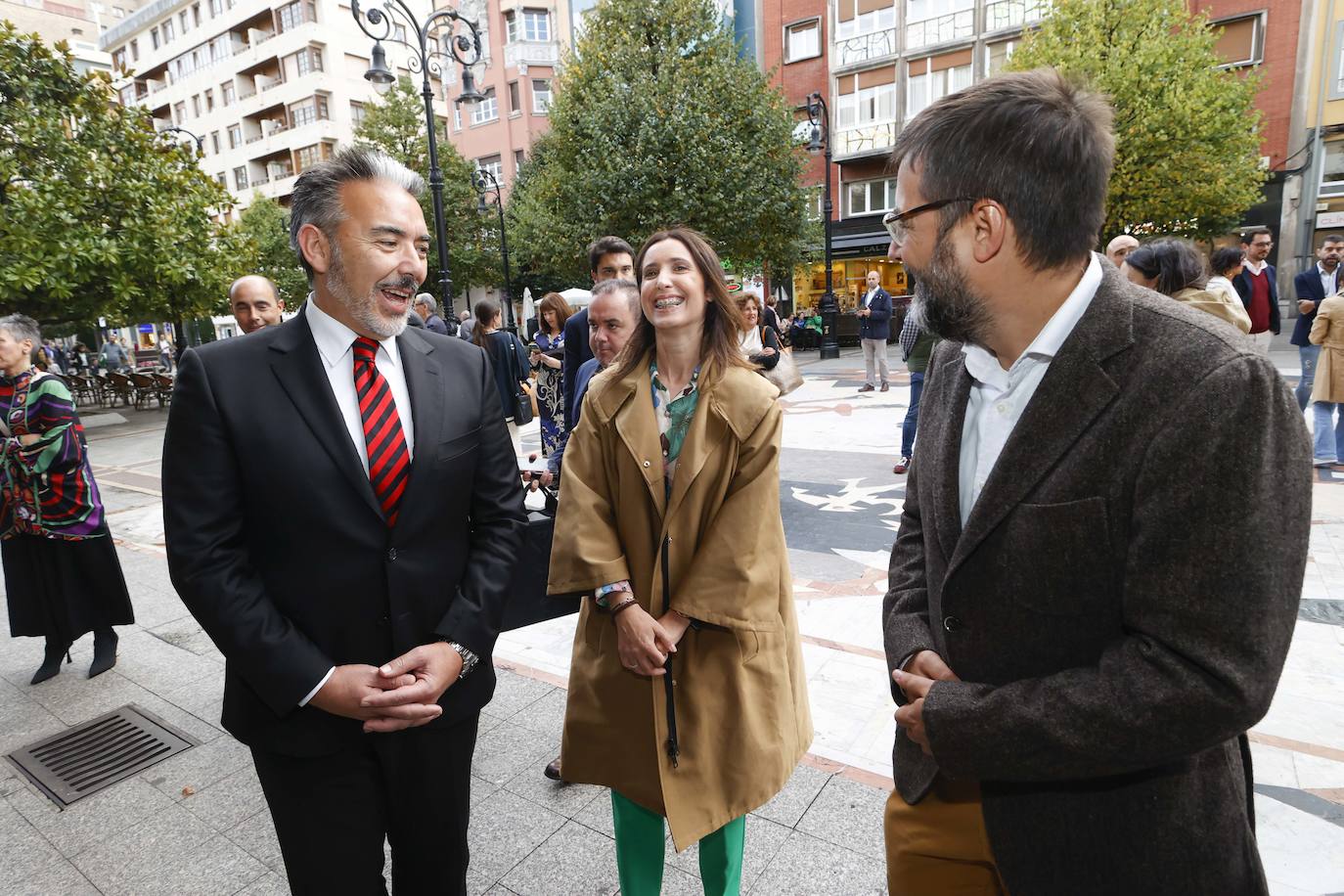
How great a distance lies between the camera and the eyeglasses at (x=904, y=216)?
1.26 metres

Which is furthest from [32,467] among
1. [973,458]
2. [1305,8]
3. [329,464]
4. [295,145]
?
[295,145]

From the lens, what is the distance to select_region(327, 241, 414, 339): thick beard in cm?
176

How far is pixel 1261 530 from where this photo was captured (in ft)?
3.20

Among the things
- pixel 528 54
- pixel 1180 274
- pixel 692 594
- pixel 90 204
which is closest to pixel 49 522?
pixel 692 594

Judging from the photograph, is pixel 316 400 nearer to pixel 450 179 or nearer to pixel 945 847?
pixel 945 847

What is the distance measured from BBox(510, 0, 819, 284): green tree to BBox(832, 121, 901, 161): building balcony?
631 centimetres

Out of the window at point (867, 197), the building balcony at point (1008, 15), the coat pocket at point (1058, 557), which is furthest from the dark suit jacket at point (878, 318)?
the building balcony at point (1008, 15)

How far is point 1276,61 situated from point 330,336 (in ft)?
93.5

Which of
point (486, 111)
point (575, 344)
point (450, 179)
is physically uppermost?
point (486, 111)

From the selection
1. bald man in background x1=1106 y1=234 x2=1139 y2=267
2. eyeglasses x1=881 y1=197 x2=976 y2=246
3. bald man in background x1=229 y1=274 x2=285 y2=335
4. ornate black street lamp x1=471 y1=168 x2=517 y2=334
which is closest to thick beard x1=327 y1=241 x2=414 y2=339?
eyeglasses x1=881 y1=197 x2=976 y2=246

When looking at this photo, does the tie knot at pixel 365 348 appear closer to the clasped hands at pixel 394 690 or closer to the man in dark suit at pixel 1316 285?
the clasped hands at pixel 394 690

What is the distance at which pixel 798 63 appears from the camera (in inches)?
1072

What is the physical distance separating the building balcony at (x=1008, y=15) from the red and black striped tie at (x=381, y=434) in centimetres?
2720

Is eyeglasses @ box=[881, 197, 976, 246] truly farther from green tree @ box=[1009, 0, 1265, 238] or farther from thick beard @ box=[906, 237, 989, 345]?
green tree @ box=[1009, 0, 1265, 238]
